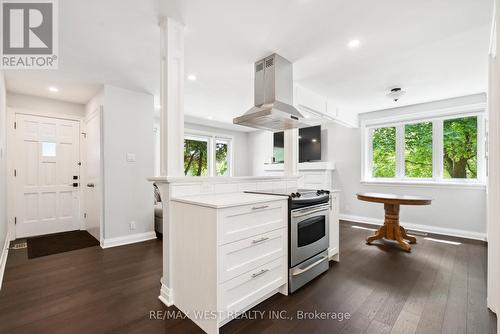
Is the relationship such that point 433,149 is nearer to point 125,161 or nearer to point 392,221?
point 392,221

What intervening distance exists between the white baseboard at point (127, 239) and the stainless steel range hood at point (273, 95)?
2454 millimetres

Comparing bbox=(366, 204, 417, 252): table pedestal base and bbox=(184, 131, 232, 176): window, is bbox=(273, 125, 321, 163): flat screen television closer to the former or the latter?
bbox=(184, 131, 232, 176): window

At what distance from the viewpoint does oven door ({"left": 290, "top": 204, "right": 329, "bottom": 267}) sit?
212 centimetres

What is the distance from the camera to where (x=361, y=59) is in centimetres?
276

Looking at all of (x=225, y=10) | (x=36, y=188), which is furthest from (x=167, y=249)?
(x=36, y=188)

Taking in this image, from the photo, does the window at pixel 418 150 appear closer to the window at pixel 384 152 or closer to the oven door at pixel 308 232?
the window at pixel 384 152

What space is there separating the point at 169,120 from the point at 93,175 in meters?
2.61

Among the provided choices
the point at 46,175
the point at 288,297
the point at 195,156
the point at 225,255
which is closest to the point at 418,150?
the point at 288,297

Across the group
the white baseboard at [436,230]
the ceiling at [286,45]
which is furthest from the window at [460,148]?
the white baseboard at [436,230]

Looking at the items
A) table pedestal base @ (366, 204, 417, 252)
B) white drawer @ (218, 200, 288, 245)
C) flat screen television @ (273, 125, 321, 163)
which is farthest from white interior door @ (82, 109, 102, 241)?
table pedestal base @ (366, 204, 417, 252)

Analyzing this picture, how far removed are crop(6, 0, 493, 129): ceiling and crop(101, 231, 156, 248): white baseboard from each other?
2.31m

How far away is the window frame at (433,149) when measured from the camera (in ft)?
12.8

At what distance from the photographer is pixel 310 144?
5762 millimetres

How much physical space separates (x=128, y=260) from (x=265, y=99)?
2612 millimetres
